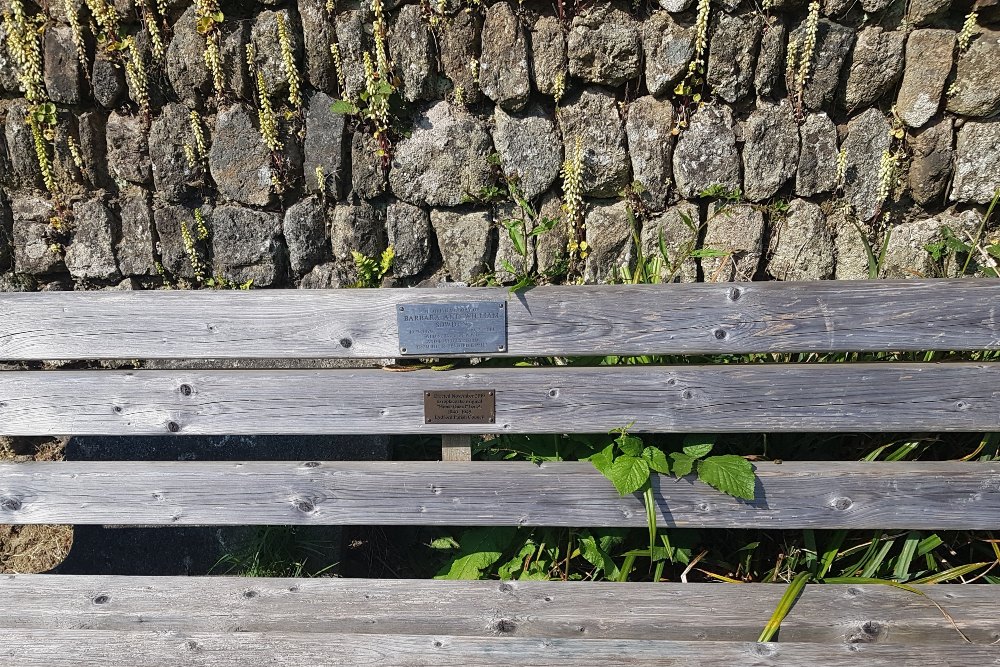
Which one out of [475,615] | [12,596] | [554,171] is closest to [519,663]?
[475,615]

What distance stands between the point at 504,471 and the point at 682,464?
22.6 inches

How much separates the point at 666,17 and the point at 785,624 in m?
2.28

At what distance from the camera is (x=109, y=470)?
7.75ft

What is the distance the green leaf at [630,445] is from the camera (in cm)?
225

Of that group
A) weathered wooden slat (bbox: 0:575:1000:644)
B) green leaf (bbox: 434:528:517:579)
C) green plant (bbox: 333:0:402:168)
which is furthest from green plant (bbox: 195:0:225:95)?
green leaf (bbox: 434:528:517:579)

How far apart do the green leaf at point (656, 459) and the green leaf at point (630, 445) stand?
0.03 metres

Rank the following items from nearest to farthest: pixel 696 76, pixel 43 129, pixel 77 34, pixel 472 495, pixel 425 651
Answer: pixel 425 651 → pixel 472 495 → pixel 696 76 → pixel 77 34 → pixel 43 129

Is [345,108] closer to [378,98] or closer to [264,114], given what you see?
[378,98]

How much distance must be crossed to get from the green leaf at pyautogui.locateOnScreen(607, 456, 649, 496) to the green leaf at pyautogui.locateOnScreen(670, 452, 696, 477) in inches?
3.8

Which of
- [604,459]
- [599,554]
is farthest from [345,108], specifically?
[599,554]

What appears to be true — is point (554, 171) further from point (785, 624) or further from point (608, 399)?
point (785, 624)

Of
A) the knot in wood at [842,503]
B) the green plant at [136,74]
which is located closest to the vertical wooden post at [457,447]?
the knot in wood at [842,503]

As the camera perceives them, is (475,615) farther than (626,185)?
No

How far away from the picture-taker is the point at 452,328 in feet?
7.24
